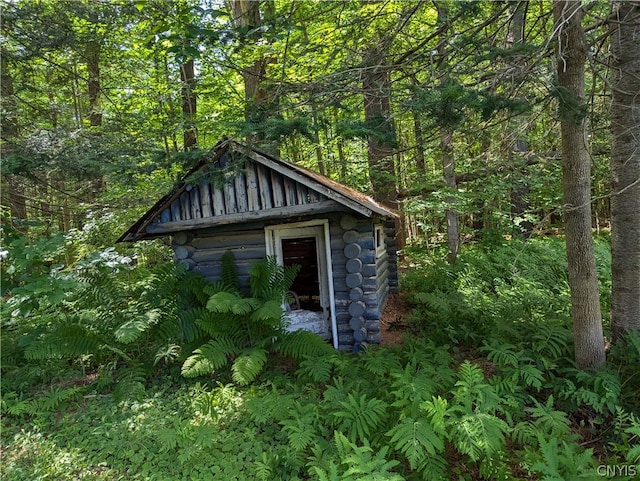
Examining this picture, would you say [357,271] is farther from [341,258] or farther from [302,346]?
[302,346]

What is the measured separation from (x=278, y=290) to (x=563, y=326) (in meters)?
3.92

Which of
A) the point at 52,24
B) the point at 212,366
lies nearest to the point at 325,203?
the point at 212,366

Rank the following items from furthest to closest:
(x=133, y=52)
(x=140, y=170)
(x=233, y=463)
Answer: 1. (x=133, y=52)
2. (x=140, y=170)
3. (x=233, y=463)

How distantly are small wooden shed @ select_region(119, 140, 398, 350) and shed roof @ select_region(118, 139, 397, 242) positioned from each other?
14mm

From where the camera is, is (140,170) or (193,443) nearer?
(193,443)

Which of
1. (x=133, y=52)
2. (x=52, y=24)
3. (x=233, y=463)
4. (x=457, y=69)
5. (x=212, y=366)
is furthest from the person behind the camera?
(x=133, y=52)

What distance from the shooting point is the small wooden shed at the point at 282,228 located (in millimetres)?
5242

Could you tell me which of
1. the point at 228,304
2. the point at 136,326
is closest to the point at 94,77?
the point at 136,326

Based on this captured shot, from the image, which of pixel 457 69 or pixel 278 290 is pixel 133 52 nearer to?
pixel 278 290

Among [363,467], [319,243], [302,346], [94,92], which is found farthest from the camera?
[94,92]

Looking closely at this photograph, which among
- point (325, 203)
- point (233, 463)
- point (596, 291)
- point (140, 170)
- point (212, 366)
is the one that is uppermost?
point (140, 170)

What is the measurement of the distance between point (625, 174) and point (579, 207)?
986 millimetres

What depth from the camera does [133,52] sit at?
30.7ft

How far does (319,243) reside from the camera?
233 inches
